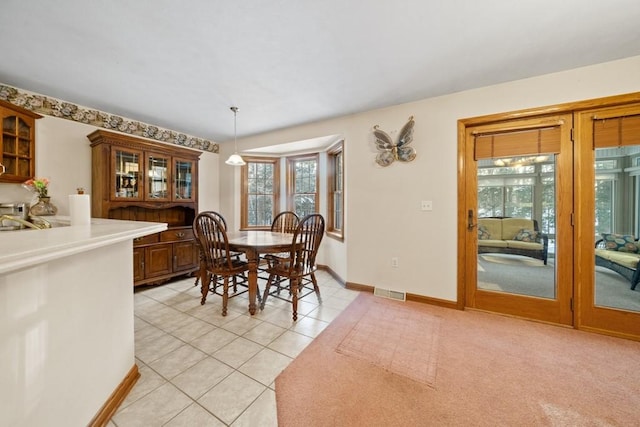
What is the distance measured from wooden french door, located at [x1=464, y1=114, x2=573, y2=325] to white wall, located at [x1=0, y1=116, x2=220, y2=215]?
4.57 m

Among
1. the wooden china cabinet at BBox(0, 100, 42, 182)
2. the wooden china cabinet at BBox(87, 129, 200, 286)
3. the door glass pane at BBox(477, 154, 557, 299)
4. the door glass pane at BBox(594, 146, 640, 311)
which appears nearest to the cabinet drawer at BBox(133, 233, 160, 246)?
the wooden china cabinet at BBox(87, 129, 200, 286)

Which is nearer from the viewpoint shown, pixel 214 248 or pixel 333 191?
pixel 214 248

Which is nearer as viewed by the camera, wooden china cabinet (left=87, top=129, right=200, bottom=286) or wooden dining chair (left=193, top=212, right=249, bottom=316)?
wooden dining chair (left=193, top=212, right=249, bottom=316)

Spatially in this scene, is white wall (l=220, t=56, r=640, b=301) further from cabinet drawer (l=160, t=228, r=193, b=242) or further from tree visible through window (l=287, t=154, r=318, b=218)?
cabinet drawer (l=160, t=228, r=193, b=242)

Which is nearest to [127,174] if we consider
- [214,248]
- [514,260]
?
[214,248]

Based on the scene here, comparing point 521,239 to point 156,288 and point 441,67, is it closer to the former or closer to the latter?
point 441,67

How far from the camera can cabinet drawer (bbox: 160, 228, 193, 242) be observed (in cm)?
338

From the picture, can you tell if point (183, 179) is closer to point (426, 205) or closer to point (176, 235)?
point (176, 235)

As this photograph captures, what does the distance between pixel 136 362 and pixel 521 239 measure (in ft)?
11.7

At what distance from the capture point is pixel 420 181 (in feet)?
9.19

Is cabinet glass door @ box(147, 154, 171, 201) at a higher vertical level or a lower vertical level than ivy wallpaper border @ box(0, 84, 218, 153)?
lower

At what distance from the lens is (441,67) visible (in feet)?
7.00

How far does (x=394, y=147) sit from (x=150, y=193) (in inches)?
132

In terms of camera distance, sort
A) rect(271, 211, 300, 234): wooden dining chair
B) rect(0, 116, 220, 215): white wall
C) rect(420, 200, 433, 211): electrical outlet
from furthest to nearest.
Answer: rect(271, 211, 300, 234): wooden dining chair → rect(420, 200, 433, 211): electrical outlet → rect(0, 116, 220, 215): white wall
